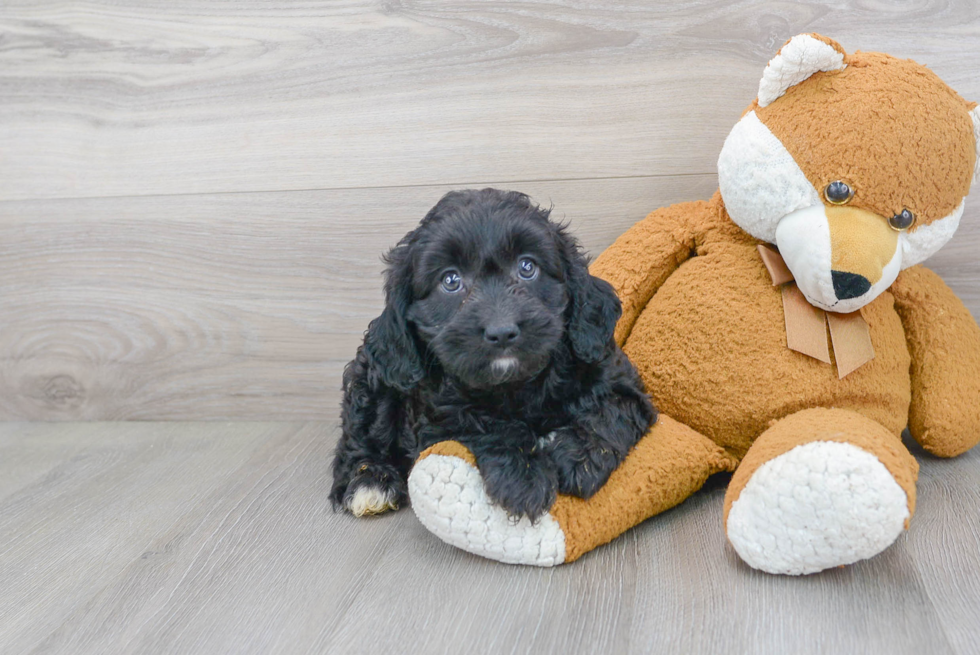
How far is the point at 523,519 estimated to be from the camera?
1467mm

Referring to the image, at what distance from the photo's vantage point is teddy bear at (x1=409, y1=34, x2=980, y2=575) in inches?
52.6

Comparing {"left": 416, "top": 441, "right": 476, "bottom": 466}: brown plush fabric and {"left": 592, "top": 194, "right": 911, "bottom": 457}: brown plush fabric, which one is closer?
{"left": 416, "top": 441, "right": 476, "bottom": 466}: brown plush fabric

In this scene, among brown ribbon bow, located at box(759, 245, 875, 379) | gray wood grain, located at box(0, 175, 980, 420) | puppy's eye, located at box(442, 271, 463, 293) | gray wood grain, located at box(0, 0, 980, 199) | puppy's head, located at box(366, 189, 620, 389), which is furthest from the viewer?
gray wood grain, located at box(0, 175, 980, 420)

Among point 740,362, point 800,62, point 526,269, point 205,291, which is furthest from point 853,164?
point 205,291

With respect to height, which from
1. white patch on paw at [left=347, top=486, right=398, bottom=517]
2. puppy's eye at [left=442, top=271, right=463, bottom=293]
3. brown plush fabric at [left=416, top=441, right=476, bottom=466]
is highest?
puppy's eye at [left=442, top=271, right=463, bottom=293]

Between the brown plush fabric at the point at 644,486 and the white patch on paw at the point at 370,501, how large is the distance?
1.62 feet

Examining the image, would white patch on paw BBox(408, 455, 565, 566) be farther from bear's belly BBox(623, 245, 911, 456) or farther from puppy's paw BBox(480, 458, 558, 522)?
bear's belly BBox(623, 245, 911, 456)

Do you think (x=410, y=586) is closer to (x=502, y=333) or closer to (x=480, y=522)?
(x=480, y=522)

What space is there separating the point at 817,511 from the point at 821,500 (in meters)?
0.02

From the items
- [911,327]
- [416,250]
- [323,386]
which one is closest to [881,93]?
[911,327]

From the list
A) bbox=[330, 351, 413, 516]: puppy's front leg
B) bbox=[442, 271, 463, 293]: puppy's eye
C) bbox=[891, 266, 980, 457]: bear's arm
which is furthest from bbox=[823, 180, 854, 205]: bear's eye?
bbox=[330, 351, 413, 516]: puppy's front leg

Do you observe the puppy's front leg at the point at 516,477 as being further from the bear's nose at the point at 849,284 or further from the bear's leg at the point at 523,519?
the bear's nose at the point at 849,284

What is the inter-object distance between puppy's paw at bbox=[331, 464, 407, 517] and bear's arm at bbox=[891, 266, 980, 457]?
4.06 ft

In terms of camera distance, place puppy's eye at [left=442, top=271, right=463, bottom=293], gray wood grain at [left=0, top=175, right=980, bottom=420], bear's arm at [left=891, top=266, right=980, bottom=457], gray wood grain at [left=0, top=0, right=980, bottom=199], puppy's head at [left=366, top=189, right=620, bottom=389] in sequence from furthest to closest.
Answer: gray wood grain at [left=0, top=175, right=980, bottom=420] < gray wood grain at [left=0, top=0, right=980, bottom=199] < bear's arm at [left=891, top=266, right=980, bottom=457] < puppy's eye at [left=442, top=271, right=463, bottom=293] < puppy's head at [left=366, top=189, right=620, bottom=389]
